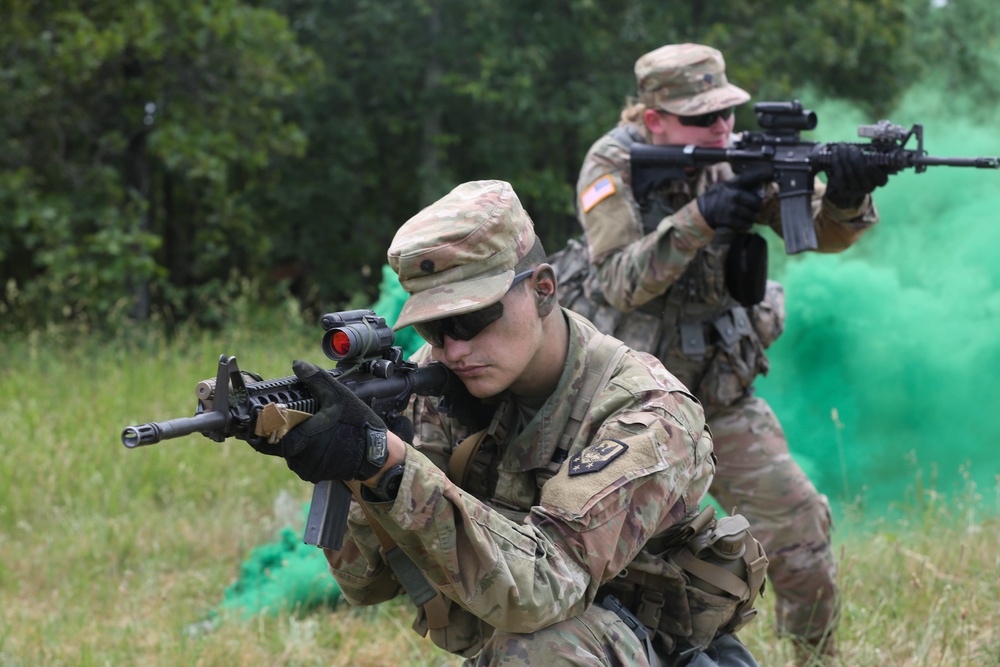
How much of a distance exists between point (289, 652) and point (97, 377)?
4.43 metres

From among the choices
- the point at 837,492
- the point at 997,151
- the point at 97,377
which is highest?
the point at 997,151

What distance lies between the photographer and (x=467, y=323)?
98.0 inches

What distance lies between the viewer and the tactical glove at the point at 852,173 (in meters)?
4.02

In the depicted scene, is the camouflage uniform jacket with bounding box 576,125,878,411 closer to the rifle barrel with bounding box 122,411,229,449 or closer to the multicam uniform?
the multicam uniform

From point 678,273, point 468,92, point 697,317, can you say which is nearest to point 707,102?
point 678,273

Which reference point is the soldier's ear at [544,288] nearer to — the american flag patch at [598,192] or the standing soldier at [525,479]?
the standing soldier at [525,479]

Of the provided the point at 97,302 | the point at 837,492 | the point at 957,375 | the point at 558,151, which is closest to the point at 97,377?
the point at 97,302

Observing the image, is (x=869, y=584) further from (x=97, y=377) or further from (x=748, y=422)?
(x=97, y=377)

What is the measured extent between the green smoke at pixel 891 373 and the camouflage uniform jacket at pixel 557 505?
345 cm

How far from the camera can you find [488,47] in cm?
1279

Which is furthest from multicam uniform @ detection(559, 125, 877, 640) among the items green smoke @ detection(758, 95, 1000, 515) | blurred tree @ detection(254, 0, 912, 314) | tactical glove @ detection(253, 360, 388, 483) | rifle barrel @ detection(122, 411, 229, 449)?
blurred tree @ detection(254, 0, 912, 314)

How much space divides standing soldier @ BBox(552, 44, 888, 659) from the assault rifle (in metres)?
1.64

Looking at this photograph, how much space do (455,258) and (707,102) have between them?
216cm

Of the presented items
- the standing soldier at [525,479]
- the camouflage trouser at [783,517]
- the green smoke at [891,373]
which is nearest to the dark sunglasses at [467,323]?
the standing soldier at [525,479]
